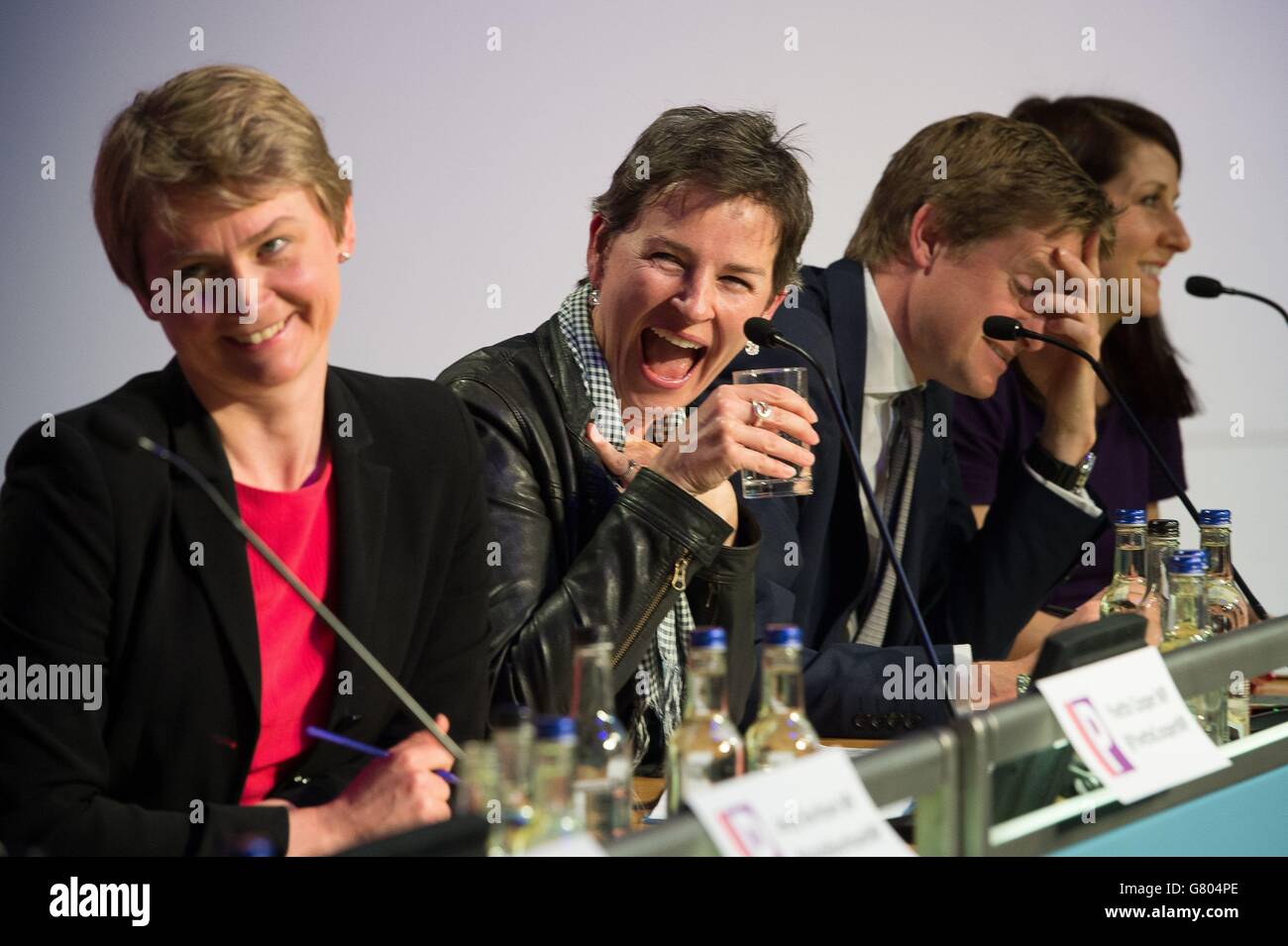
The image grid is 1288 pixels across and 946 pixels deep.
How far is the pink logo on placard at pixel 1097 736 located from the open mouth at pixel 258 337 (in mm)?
762

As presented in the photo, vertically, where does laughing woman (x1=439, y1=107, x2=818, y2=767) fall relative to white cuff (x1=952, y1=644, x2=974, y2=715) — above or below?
above

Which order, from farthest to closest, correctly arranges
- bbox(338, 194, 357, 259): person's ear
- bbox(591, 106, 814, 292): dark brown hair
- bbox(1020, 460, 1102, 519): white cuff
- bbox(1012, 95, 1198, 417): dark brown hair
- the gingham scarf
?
1. bbox(1012, 95, 1198, 417): dark brown hair
2. bbox(1020, 460, 1102, 519): white cuff
3. bbox(591, 106, 814, 292): dark brown hair
4. the gingham scarf
5. bbox(338, 194, 357, 259): person's ear

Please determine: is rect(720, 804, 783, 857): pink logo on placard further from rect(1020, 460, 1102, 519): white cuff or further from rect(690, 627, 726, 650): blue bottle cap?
rect(1020, 460, 1102, 519): white cuff

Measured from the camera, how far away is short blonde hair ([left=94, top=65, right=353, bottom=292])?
1.30m

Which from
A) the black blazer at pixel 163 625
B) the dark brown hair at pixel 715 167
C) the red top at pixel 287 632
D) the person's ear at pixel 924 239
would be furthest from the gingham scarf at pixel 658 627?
the person's ear at pixel 924 239

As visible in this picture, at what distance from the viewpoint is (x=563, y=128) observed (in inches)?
117

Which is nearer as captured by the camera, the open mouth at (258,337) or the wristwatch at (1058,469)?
the open mouth at (258,337)

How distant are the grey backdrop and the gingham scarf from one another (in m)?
0.86

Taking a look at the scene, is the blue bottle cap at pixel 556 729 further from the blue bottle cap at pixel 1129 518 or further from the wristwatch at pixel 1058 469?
the wristwatch at pixel 1058 469

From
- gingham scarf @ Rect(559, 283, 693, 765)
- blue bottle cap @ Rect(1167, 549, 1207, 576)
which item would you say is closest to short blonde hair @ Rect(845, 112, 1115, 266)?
gingham scarf @ Rect(559, 283, 693, 765)

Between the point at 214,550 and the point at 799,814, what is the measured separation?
2.27ft

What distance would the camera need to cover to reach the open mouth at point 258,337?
135cm
